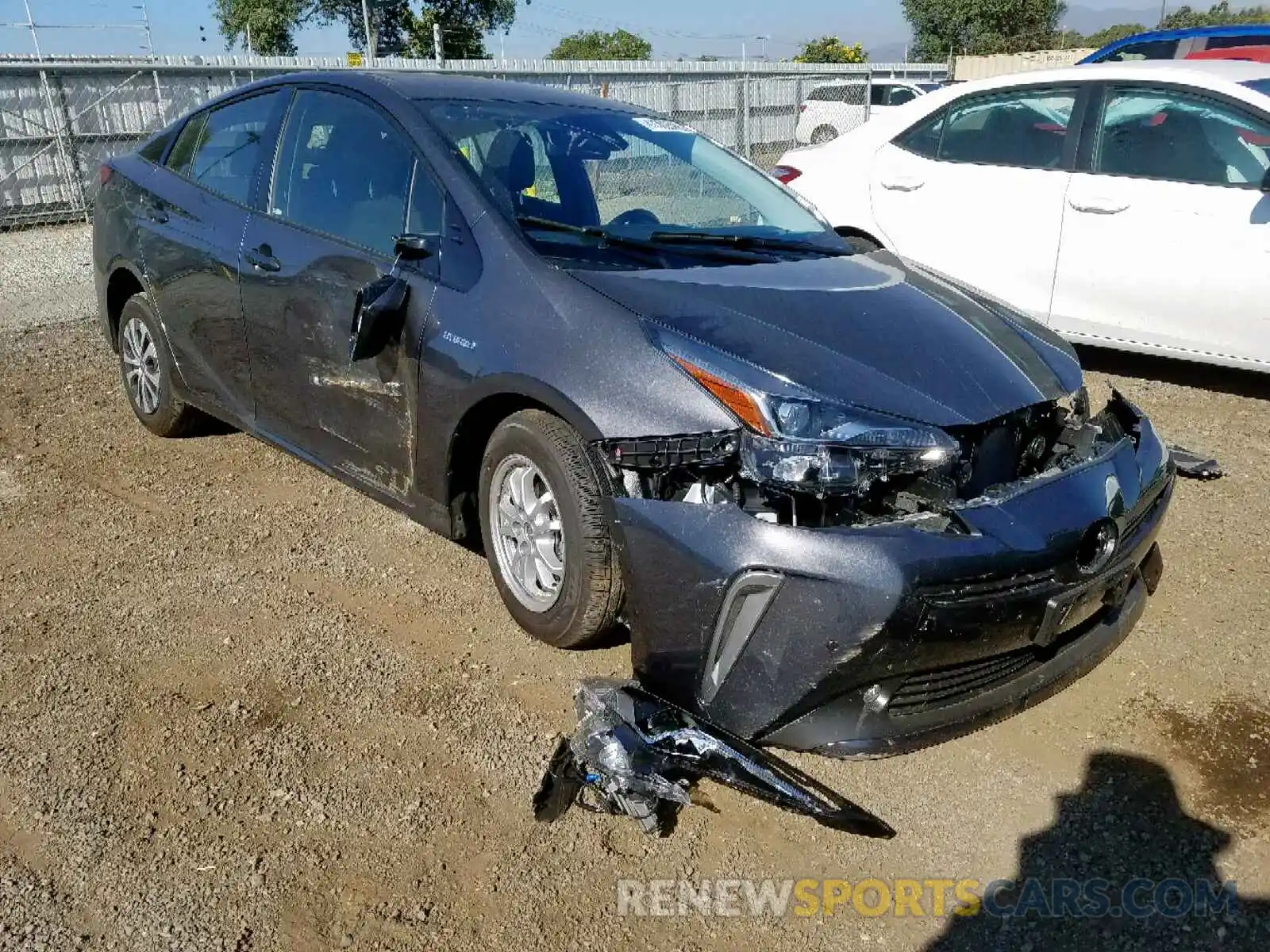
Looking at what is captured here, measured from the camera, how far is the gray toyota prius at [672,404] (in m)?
2.55

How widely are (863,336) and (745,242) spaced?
80cm

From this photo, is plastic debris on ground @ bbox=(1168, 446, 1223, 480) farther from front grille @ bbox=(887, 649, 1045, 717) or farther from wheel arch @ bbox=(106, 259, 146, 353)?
wheel arch @ bbox=(106, 259, 146, 353)

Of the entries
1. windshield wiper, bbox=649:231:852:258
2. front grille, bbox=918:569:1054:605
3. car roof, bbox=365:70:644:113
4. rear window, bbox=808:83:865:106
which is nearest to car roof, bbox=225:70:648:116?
car roof, bbox=365:70:644:113

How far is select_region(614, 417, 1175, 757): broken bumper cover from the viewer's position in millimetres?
2463

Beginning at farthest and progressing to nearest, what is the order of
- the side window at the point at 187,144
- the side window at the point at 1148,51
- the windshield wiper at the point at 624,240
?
the side window at the point at 1148,51
the side window at the point at 187,144
the windshield wiper at the point at 624,240

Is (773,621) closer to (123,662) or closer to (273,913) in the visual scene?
(273,913)

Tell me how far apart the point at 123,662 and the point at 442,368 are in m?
1.35

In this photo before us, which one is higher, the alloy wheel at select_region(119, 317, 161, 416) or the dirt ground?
the alloy wheel at select_region(119, 317, 161, 416)

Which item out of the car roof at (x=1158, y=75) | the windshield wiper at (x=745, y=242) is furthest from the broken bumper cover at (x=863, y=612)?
the car roof at (x=1158, y=75)

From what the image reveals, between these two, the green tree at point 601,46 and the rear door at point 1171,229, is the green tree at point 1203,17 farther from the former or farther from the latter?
the rear door at point 1171,229

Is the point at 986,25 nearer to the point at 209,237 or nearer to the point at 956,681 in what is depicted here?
the point at 209,237

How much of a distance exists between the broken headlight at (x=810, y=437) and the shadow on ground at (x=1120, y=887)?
3.15ft

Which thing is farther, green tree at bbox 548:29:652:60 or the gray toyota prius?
green tree at bbox 548:29:652:60

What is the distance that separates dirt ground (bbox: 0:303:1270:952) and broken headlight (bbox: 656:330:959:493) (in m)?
0.80
